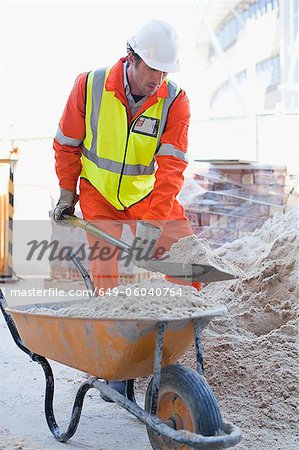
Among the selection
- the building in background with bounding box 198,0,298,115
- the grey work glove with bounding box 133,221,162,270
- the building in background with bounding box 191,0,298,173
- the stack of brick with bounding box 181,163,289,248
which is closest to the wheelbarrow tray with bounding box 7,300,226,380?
the grey work glove with bounding box 133,221,162,270

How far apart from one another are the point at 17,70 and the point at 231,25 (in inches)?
471

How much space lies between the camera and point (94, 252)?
390cm

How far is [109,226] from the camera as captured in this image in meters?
4.01

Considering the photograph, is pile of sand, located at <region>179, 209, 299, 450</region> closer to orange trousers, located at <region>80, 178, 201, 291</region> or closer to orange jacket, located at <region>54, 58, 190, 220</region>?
orange trousers, located at <region>80, 178, 201, 291</region>

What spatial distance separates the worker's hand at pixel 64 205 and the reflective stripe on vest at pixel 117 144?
162mm

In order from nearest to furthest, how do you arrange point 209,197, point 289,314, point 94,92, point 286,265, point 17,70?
point 94,92
point 289,314
point 286,265
point 209,197
point 17,70

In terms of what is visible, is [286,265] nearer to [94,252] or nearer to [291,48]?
[94,252]

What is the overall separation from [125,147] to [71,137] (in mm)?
341

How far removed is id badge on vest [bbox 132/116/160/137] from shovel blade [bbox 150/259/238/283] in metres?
0.83

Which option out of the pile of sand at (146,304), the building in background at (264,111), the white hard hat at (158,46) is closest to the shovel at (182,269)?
the pile of sand at (146,304)

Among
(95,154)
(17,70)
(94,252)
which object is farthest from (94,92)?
(17,70)

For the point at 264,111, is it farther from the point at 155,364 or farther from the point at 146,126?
the point at 155,364

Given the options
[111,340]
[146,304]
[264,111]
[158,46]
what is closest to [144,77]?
[158,46]

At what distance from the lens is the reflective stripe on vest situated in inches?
152
